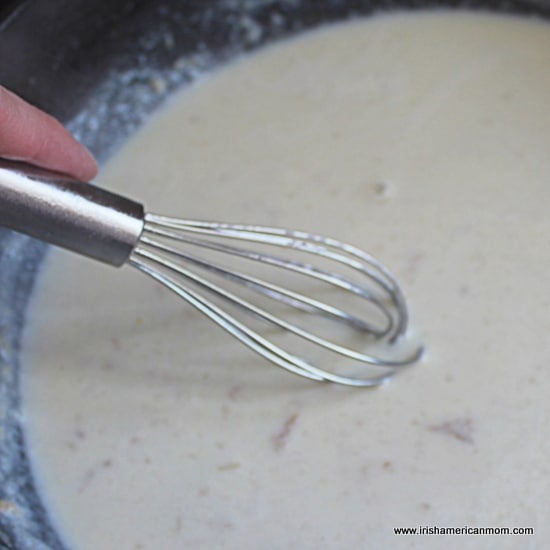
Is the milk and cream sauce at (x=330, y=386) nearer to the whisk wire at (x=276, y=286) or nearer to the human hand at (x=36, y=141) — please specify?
the whisk wire at (x=276, y=286)

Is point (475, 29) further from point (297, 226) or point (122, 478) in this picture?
point (122, 478)

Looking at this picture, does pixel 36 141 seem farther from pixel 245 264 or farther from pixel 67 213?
pixel 245 264

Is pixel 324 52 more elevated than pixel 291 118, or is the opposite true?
pixel 324 52

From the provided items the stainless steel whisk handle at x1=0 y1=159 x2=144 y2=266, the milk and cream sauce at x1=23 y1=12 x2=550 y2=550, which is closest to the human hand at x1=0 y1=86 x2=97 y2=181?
the stainless steel whisk handle at x1=0 y1=159 x2=144 y2=266

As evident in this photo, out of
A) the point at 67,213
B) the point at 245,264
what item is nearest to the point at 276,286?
the point at 245,264

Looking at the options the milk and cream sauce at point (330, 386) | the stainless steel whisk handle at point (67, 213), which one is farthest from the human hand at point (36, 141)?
the milk and cream sauce at point (330, 386)

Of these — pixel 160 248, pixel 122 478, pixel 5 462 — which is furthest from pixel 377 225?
pixel 5 462

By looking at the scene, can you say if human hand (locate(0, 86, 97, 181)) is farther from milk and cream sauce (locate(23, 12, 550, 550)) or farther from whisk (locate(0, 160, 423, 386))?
milk and cream sauce (locate(23, 12, 550, 550))
